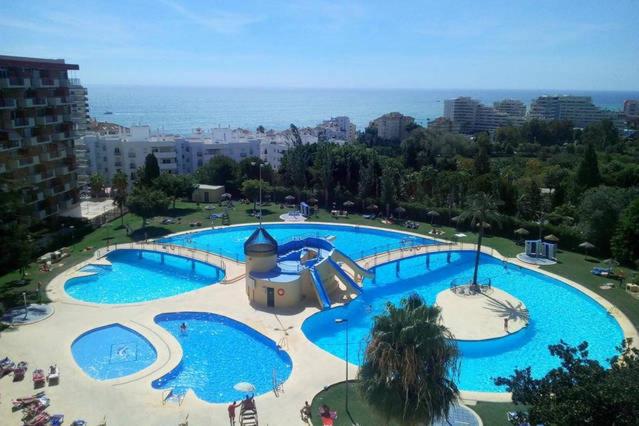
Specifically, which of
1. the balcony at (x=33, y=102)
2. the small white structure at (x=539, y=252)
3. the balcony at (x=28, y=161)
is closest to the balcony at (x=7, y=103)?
the balcony at (x=33, y=102)

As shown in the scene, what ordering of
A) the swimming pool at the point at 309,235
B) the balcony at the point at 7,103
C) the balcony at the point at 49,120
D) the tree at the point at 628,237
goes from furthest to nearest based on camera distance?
1. the balcony at the point at 49,120
2. the swimming pool at the point at 309,235
3. the balcony at the point at 7,103
4. the tree at the point at 628,237

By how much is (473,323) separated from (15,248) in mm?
28230

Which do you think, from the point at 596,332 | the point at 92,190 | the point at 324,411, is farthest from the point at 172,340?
the point at 92,190

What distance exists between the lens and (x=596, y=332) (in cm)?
2812

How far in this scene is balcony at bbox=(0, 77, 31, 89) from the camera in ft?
131

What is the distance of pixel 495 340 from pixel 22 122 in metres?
41.7

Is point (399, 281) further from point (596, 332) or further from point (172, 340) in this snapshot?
point (172, 340)

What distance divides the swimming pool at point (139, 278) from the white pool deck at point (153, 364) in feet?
6.06

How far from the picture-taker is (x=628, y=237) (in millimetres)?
36000

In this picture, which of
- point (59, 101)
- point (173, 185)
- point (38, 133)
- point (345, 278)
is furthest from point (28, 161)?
point (345, 278)

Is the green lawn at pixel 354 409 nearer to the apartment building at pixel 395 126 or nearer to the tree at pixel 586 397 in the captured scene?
the tree at pixel 586 397

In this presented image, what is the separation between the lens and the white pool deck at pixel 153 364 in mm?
19016

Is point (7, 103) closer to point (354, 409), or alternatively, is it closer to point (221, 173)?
point (221, 173)

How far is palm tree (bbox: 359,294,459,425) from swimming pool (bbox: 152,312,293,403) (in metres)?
9.05
